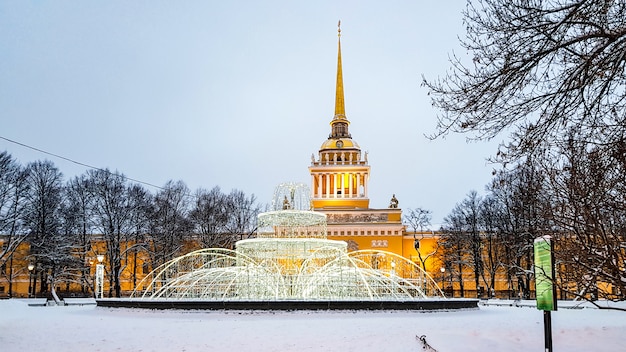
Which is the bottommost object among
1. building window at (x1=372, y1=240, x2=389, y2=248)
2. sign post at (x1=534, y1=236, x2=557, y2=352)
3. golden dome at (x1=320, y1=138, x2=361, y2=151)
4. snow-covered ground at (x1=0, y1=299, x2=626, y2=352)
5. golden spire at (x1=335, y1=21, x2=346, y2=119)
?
snow-covered ground at (x1=0, y1=299, x2=626, y2=352)

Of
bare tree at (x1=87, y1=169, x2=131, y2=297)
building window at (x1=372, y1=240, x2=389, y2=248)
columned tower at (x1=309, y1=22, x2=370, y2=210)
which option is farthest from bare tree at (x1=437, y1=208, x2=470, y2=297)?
bare tree at (x1=87, y1=169, x2=131, y2=297)

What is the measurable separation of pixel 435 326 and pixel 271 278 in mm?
7972

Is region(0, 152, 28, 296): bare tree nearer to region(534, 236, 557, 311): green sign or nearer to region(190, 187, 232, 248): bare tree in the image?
region(190, 187, 232, 248): bare tree

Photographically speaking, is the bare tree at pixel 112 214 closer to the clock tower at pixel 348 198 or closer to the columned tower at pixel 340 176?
the clock tower at pixel 348 198

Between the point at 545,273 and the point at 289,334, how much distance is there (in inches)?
256

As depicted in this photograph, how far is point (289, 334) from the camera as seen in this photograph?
1166 cm

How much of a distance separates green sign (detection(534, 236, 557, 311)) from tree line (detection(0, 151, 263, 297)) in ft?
100

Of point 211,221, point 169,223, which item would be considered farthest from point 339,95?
point 169,223

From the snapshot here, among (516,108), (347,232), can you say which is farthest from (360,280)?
(347,232)

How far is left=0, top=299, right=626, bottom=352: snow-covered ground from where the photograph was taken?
9.98 meters

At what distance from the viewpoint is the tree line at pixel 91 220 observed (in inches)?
1384

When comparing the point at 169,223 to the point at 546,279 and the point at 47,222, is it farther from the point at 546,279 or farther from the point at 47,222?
the point at 546,279

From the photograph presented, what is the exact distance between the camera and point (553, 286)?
6.38 meters

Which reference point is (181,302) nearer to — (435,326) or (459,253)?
(435,326)
